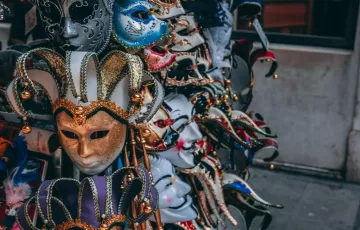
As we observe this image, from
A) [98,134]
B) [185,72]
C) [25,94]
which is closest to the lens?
[25,94]

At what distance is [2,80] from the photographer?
233 cm

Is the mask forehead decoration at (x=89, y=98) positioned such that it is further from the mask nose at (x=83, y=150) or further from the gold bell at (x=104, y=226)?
the gold bell at (x=104, y=226)

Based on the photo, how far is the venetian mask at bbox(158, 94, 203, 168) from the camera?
7.35 feet

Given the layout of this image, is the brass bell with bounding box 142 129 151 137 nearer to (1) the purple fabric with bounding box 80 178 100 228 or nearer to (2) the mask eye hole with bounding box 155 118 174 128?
(2) the mask eye hole with bounding box 155 118 174 128

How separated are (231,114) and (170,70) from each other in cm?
70

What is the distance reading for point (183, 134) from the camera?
2.27 metres

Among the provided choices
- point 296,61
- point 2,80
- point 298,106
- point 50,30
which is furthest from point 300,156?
point 50,30

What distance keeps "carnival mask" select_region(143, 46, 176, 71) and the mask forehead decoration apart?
316mm

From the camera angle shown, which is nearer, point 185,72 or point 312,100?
point 185,72

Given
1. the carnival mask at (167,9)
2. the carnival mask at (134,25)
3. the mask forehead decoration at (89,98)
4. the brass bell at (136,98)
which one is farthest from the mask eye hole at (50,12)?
the carnival mask at (167,9)

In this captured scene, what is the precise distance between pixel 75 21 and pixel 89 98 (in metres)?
0.28

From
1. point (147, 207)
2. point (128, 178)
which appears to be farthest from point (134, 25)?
point (147, 207)

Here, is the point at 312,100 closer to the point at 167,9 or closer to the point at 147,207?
the point at 167,9

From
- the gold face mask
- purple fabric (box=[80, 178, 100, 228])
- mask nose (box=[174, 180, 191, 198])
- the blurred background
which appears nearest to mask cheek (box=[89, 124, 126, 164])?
the gold face mask
